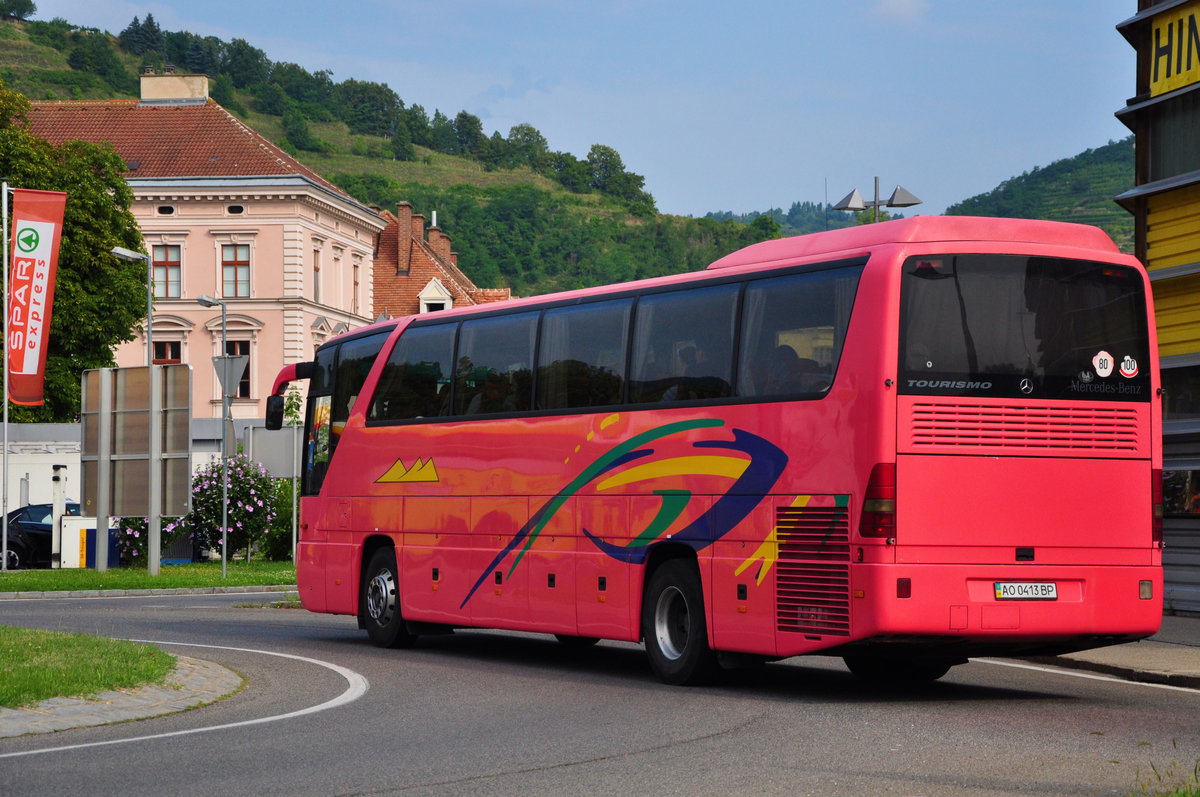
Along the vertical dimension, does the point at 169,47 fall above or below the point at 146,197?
above

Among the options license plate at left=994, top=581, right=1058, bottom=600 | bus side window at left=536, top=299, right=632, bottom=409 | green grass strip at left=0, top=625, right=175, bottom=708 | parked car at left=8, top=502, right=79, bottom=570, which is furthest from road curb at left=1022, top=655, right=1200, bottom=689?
parked car at left=8, top=502, right=79, bottom=570

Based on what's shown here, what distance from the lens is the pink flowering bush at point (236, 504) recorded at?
38188mm

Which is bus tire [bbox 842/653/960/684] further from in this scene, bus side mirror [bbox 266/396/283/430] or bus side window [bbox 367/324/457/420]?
bus side mirror [bbox 266/396/283/430]

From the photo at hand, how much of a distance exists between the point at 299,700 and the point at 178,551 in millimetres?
30196

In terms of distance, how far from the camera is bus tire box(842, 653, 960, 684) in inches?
571

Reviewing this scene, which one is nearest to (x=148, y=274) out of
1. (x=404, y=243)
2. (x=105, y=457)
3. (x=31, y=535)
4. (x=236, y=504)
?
(x=31, y=535)

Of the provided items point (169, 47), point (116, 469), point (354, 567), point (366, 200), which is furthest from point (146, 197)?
point (169, 47)

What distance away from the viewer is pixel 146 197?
238ft

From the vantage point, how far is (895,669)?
14805 millimetres

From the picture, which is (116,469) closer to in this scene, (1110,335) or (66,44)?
(1110,335)

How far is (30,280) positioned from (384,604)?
67.8 ft

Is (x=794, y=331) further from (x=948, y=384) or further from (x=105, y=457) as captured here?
(x=105, y=457)

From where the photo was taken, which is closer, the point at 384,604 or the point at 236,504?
the point at 384,604

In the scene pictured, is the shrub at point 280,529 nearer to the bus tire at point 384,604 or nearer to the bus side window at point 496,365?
the bus tire at point 384,604
